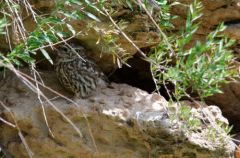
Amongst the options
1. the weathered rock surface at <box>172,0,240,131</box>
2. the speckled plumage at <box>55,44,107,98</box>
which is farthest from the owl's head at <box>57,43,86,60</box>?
the weathered rock surface at <box>172,0,240,131</box>

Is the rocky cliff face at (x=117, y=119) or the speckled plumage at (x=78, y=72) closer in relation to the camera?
the rocky cliff face at (x=117, y=119)

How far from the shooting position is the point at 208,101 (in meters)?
4.27

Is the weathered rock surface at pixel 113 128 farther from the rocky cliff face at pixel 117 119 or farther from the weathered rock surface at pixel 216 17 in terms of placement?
the weathered rock surface at pixel 216 17

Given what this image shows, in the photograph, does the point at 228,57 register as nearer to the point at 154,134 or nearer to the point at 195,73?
the point at 195,73

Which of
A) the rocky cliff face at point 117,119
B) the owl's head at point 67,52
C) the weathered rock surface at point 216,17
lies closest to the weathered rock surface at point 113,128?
the rocky cliff face at point 117,119

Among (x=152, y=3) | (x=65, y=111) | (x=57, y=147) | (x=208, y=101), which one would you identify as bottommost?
(x=208, y=101)

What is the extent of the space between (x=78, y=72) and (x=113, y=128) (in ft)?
1.53

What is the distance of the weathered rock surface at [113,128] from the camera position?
10.4 ft

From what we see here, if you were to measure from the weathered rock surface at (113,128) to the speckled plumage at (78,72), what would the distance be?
67 millimetres

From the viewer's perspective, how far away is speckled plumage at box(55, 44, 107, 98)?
3512 mm

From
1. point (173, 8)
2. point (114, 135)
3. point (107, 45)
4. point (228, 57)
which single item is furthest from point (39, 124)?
point (228, 57)

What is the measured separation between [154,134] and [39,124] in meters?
0.75

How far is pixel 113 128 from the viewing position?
3.34 meters

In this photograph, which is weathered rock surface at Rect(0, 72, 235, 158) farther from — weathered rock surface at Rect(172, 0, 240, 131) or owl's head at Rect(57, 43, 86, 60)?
weathered rock surface at Rect(172, 0, 240, 131)
